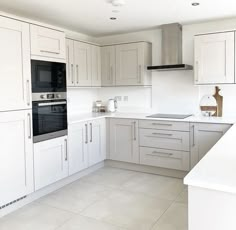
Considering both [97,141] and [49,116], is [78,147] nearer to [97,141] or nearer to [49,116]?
[97,141]

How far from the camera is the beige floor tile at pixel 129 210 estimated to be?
263cm

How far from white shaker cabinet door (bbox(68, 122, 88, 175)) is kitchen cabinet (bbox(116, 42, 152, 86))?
111 centimetres

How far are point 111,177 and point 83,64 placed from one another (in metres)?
1.83

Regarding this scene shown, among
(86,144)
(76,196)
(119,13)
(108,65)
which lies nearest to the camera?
(76,196)

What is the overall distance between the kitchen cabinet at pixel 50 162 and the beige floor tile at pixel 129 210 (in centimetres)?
67

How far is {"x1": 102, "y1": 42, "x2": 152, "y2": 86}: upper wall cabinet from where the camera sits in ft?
14.0

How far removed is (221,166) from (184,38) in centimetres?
304

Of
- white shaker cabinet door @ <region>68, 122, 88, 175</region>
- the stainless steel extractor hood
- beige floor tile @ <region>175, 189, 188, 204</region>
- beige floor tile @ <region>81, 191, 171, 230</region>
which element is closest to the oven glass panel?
white shaker cabinet door @ <region>68, 122, 88, 175</region>

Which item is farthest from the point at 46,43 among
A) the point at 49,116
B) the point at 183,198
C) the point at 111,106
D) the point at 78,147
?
the point at 183,198

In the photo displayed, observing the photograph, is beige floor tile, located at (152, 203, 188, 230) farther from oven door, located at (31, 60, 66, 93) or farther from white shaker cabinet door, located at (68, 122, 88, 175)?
oven door, located at (31, 60, 66, 93)

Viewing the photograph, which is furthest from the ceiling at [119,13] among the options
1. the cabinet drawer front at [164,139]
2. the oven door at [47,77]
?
the cabinet drawer front at [164,139]

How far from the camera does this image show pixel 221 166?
1.54 metres

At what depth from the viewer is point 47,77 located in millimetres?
3236

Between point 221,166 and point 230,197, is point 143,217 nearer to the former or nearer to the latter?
point 221,166
